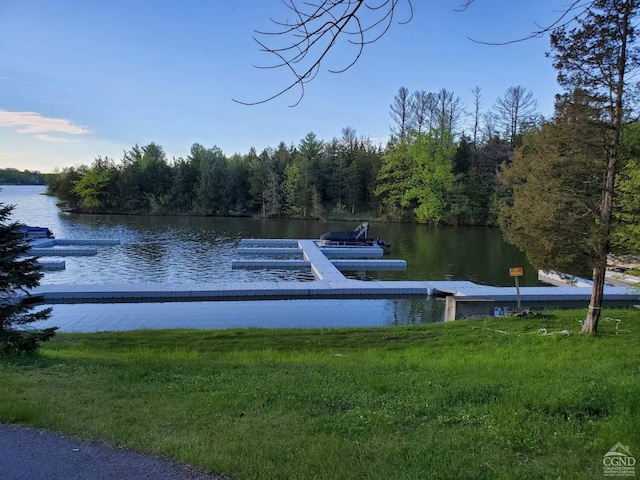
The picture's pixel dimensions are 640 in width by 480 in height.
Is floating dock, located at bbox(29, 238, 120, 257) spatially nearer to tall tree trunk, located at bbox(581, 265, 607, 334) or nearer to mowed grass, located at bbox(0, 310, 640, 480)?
mowed grass, located at bbox(0, 310, 640, 480)

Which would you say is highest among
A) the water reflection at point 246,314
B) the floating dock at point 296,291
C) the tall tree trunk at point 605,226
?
the tall tree trunk at point 605,226

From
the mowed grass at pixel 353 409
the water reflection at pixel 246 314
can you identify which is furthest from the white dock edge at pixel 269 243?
the mowed grass at pixel 353 409

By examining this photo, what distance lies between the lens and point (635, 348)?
6363mm

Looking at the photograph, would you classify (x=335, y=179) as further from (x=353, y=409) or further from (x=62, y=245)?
(x=353, y=409)

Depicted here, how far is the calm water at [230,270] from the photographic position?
10875 mm

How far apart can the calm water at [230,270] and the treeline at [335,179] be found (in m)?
5.41

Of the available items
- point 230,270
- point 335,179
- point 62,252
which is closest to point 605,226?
point 230,270

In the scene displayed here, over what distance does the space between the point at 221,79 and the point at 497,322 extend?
736 cm

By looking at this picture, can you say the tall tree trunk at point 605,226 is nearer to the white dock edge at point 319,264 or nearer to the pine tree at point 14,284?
the white dock edge at point 319,264

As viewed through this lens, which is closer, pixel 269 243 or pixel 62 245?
pixel 62 245

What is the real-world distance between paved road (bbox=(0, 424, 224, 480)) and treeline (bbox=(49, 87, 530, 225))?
3806 centimetres

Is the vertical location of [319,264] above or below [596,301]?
below

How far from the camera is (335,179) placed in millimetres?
46031

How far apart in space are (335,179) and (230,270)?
97.8ft
